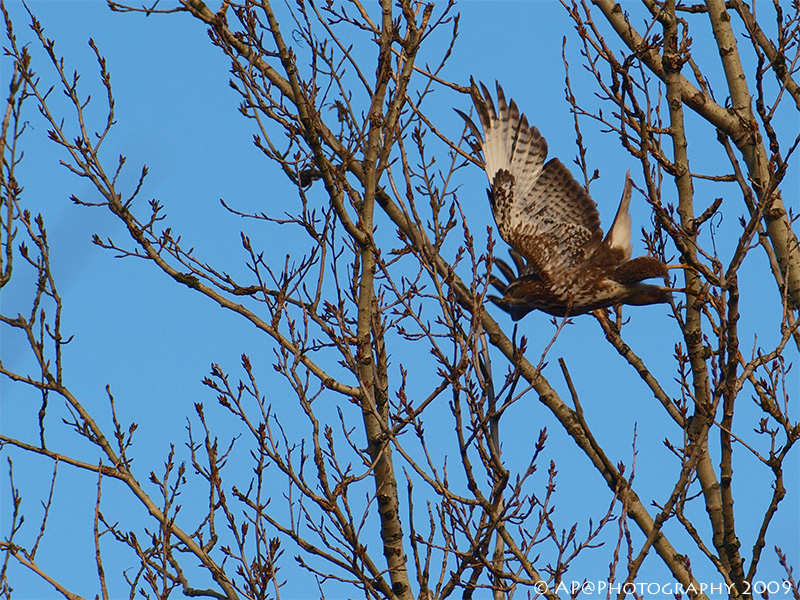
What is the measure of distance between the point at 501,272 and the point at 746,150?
212 centimetres

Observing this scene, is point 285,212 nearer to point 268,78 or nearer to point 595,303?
point 268,78

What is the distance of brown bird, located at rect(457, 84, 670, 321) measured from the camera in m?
5.96

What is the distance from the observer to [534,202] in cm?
624

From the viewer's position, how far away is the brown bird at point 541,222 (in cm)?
596

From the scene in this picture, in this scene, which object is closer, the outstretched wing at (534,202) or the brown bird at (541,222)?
the brown bird at (541,222)

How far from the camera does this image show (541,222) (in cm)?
623

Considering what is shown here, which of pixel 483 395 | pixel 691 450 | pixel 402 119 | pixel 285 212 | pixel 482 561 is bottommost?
pixel 482 561

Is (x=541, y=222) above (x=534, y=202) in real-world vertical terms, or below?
below

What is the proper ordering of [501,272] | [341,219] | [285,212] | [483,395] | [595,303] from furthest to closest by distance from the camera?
1. [501,272]
2. [595,303]
3. [285,212]
4. [341,219]
5. [483,395]

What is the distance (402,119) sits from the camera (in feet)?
15.7

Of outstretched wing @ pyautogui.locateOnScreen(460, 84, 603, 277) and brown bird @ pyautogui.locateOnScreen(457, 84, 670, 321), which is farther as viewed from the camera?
outstretched wing @ pyautogui.locateOnScreen(460, 84, 603, 277)

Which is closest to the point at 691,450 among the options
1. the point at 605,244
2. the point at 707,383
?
the point at 707,383

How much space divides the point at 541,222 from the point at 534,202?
6.0 inches

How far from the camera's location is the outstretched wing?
6.14m
